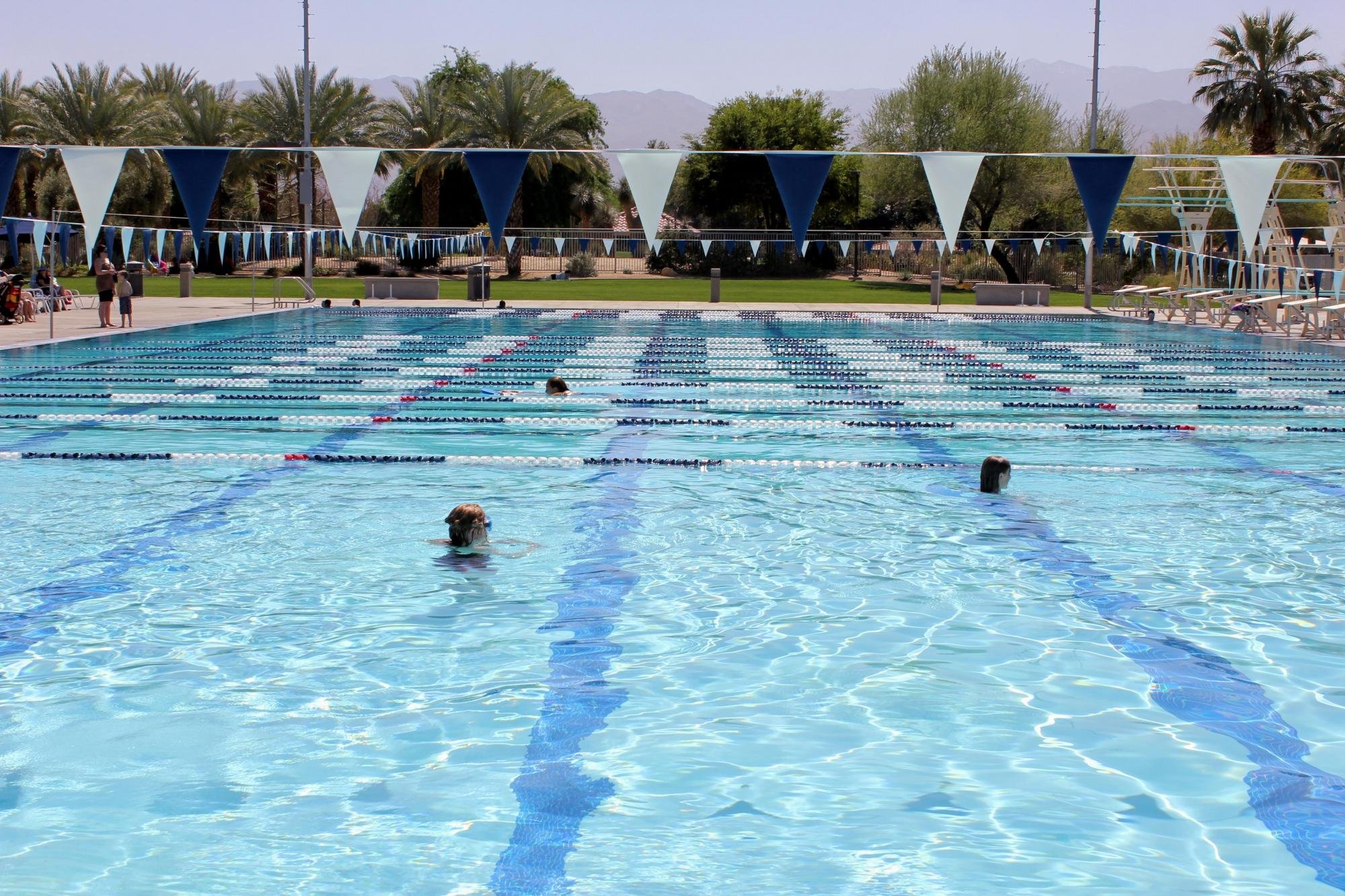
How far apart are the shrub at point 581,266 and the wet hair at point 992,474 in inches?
1273

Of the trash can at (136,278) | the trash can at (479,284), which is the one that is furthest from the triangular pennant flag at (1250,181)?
the trash can at (136,278)

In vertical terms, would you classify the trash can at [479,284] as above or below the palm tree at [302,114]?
below

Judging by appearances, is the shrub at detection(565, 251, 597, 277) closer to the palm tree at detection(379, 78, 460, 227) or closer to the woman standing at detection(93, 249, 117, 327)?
the palm tree at detection(379, 78, 460, 227)

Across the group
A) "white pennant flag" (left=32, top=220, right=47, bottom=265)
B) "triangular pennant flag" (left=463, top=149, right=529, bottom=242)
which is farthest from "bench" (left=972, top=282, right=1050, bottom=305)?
"white pennant flag" (left=32, top=220, right=47, bottom=265)

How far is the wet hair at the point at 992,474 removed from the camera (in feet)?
24.6

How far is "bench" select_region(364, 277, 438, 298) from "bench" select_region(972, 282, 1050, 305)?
37.5 feet

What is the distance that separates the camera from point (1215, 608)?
5.45 meters

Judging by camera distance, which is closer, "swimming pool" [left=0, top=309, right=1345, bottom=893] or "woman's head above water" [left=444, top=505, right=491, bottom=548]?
"swimming pool" [left=0, top=309, right=1345, bottom=893]

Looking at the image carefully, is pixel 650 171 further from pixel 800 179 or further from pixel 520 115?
pixel 520 115

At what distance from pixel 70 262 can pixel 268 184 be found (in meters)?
8.26

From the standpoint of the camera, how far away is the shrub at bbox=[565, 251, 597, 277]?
3938 centimetres

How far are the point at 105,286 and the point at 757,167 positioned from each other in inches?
1154

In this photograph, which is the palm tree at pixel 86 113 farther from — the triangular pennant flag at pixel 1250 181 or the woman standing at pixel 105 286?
the triangular pennant flag at pixel 1250 181

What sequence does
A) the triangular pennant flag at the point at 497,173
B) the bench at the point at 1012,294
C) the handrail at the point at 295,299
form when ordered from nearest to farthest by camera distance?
the triangular pennant flag at the point at 497,173
the handrail at the point at 295,299
the bench at the point at 1012,294
